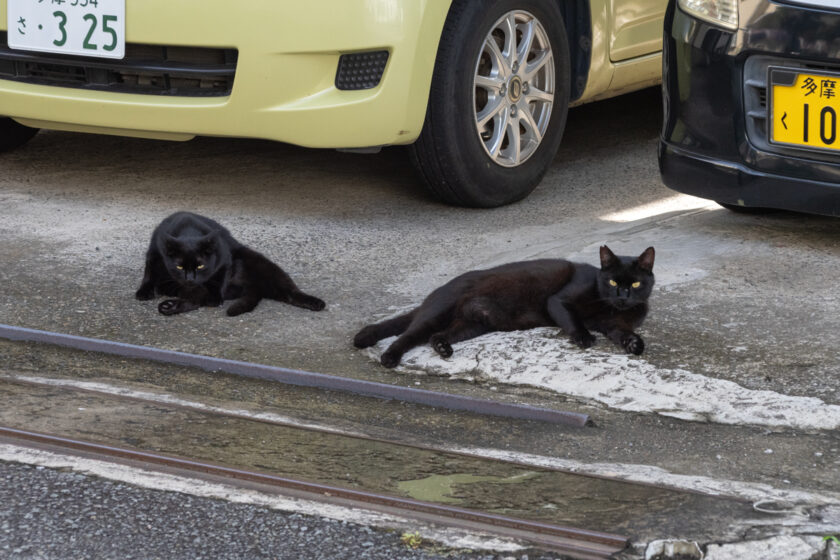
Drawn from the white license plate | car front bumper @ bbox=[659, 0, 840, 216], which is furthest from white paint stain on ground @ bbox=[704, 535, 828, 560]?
the white license plate

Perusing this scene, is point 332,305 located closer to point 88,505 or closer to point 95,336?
point 95,336

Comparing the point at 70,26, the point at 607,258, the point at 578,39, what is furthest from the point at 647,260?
the point at 70,26

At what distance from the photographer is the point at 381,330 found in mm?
3846

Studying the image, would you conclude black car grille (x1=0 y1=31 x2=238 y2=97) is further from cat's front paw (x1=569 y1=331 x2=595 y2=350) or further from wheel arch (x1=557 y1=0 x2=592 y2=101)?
cat's front paw (x1=569 y1=331 x2=595 y2=350)

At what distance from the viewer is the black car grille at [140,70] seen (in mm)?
4652

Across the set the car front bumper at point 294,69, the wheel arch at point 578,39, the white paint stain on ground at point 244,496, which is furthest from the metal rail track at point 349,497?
the wheel arch at point 578,39

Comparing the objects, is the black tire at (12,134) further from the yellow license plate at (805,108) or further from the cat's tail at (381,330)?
the yellow license plate at (805,108)

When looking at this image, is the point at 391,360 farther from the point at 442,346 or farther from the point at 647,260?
the point at 647,260

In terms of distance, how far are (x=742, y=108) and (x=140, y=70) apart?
83.3 inches

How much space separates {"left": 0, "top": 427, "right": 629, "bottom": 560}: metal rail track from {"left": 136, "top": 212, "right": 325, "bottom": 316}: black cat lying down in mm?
1089

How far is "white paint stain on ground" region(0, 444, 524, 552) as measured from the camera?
2.64m

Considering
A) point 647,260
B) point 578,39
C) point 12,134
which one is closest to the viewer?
point 647,260

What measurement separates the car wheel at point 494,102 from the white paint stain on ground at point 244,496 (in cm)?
225

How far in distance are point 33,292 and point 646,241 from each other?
2.10m
